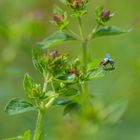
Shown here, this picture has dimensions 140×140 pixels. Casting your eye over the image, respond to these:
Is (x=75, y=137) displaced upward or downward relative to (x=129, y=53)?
downward

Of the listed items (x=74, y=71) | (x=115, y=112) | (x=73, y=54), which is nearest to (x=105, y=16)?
(x=74, y=71)

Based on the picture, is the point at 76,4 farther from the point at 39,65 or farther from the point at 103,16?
the point at 39,65

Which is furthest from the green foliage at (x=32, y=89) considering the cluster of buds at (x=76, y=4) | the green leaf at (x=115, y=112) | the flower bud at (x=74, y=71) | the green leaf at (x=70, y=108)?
the green leaf at (x=115, y=112)

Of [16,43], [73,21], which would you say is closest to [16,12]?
[73,21]

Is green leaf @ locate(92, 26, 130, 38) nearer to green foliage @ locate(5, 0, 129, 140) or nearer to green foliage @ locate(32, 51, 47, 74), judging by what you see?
green foliage @ locate(5, 0, 129, 140)

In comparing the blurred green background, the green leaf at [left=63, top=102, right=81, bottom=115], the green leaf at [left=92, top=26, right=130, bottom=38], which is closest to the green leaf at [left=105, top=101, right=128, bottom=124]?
the blurred green background

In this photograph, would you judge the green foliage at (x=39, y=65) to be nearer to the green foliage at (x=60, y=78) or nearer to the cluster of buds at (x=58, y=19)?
the green foliage at (x=60, y=78)

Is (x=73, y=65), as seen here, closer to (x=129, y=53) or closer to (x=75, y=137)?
(x=75, y=137)
